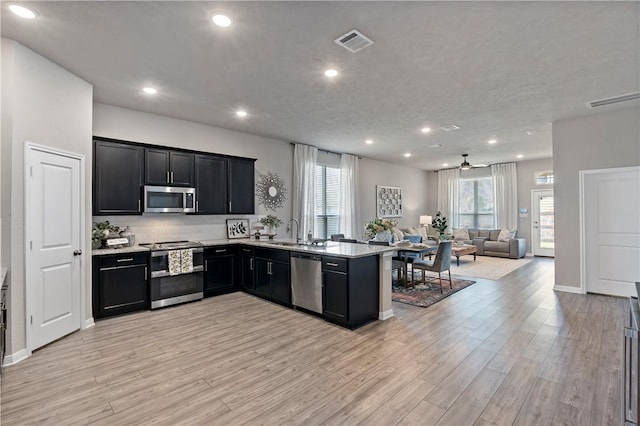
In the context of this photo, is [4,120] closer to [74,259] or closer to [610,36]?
[74,259]

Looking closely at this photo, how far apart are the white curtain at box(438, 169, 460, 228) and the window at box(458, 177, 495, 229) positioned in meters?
0.18

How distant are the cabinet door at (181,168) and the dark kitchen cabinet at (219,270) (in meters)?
1.22

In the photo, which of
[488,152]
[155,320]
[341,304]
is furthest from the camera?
[488,152]

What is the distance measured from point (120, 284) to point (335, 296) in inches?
117

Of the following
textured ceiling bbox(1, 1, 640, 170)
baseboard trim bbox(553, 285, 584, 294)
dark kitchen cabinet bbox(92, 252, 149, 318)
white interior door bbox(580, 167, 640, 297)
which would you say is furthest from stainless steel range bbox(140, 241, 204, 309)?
white interior door bbox(580, 167, 640, 297)

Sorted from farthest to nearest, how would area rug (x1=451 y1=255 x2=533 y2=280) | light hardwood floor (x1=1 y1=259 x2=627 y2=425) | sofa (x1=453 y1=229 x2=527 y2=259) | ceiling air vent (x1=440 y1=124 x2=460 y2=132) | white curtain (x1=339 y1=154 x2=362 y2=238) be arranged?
sofa (x1=453 y1=229 x2=527 y2=259)
white curtain (x1=339 y1=154 x2=362 y2=238)
area rug (x1=451 y1=255 x2=533 y2=280)
ceiling air vent (x1=440 y1=124 x2=460 y2=132)
light hardwood floor (x1=1 y1=259 x2=627 y2=425)

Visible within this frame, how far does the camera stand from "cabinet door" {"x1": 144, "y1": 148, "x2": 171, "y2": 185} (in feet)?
15.3

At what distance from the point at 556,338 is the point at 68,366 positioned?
5.10m

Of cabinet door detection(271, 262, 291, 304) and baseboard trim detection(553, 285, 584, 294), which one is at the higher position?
cabinet door detection(271, 262, 291, 304)

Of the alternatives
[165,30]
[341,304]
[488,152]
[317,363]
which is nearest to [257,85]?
[165,30]

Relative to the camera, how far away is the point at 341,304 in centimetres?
377

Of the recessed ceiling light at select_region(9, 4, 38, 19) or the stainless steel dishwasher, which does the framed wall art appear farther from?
the recessed ceiling light at select_region(9, 4, 38, 19)

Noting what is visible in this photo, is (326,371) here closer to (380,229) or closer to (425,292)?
(425,292)

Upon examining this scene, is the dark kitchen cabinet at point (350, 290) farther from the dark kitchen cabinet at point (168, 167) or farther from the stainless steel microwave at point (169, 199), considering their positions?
the dark kitchen cabinet at point (168, 167)
